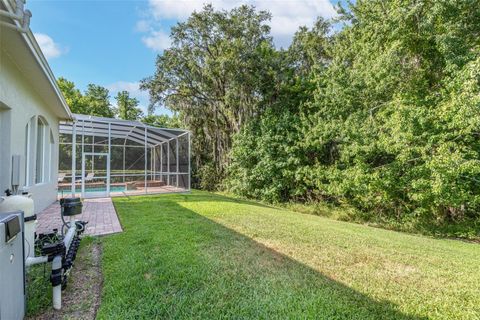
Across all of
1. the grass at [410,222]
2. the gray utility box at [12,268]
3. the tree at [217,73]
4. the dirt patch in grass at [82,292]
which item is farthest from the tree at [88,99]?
the gray utility box at [12,268]

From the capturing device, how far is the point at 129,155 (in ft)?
50.1

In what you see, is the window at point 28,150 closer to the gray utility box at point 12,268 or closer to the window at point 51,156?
the window at point 51,156

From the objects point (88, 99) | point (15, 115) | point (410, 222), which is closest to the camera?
point (15, 115)

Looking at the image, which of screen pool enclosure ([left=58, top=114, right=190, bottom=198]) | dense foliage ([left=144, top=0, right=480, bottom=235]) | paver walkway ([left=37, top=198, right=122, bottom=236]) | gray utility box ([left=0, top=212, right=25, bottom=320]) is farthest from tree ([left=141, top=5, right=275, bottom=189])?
gray utility box ([left=0, top=212, right=25, bottom=320])

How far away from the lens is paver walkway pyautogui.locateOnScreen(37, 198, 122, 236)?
16.2 feet

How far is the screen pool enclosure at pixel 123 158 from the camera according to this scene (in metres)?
11.3

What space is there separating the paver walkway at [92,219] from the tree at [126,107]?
18827 mm

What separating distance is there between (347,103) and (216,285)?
312 inches

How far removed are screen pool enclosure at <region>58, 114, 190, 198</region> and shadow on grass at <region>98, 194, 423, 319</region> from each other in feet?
26.1

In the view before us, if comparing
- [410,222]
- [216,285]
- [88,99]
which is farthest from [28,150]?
[88,99]

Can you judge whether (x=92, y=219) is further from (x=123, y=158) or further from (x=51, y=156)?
(x=123, y=158)

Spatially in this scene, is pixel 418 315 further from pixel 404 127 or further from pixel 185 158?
pixel 185 158

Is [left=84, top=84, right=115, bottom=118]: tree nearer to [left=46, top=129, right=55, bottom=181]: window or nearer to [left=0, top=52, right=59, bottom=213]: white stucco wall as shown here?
[left=46, top=129, right=55, bottom=181]: window

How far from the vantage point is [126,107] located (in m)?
24.8
